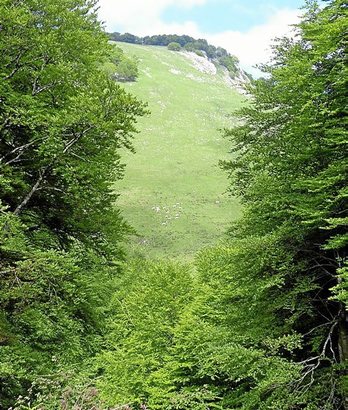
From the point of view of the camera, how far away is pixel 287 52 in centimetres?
1466

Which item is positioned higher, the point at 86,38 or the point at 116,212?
the point at 86,38

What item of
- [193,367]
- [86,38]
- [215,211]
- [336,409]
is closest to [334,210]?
[336,409]

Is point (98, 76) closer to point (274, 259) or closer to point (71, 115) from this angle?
point (71, 115)

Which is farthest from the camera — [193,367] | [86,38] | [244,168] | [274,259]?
[193,367]

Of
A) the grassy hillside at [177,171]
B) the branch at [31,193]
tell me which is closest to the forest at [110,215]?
the branch at [31,193]

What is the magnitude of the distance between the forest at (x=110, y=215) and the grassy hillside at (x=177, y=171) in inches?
1739

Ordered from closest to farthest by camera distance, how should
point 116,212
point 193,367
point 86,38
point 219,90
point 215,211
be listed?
point 86,38 < point 116,212 < point 193,367 < point 215,211 < point 219,90

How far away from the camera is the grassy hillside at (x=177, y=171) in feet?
283

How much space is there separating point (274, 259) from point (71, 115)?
19.9ft

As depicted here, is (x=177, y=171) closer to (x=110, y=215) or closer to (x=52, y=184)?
(x=110, y=215)

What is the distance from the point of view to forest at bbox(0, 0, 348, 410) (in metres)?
10.5

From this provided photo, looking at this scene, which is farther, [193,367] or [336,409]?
[193,367]

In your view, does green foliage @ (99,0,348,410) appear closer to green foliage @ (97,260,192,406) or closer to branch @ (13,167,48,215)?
branch @ (13,167,48,215)

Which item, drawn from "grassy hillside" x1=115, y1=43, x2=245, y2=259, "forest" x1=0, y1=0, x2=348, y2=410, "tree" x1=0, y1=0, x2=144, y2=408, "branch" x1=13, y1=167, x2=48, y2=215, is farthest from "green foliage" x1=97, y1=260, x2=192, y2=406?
"grassy hillside" x1=115, y1=43, x2=245, y2=259
